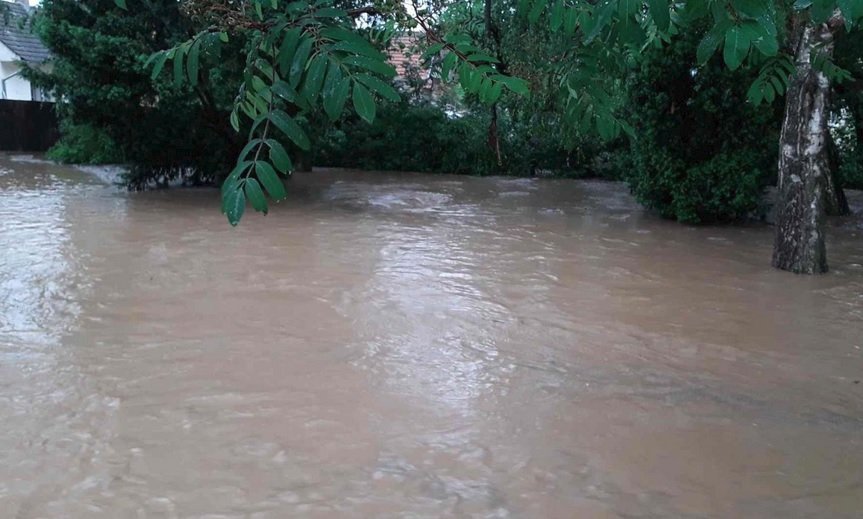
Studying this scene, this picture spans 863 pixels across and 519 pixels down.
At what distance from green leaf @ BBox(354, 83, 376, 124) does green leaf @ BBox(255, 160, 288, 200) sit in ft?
1.02

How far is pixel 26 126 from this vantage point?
26172mm

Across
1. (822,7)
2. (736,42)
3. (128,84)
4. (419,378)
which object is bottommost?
(419,378)

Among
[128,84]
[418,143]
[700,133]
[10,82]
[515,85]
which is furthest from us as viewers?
[10,82]

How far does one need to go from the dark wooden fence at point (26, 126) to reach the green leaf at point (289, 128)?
85.7 feet

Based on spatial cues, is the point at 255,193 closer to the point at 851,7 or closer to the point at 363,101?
the point at 363,101

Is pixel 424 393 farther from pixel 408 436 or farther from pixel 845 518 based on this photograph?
pixel 845 518

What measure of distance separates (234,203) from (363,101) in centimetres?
47

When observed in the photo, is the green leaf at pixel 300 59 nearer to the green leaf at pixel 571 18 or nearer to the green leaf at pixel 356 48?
the green leaf at pixel 356 48

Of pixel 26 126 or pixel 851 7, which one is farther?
pixel 26 126

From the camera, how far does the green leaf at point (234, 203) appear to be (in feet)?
7.80

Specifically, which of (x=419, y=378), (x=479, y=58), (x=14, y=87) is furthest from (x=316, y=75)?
(x=14, y=87)

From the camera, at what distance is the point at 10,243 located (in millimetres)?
10406

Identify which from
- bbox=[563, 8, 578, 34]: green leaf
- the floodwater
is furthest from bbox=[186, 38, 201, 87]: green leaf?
the floodwater

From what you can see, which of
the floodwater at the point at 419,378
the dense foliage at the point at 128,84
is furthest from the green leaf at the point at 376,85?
the dense foliage at the point at 128,84
